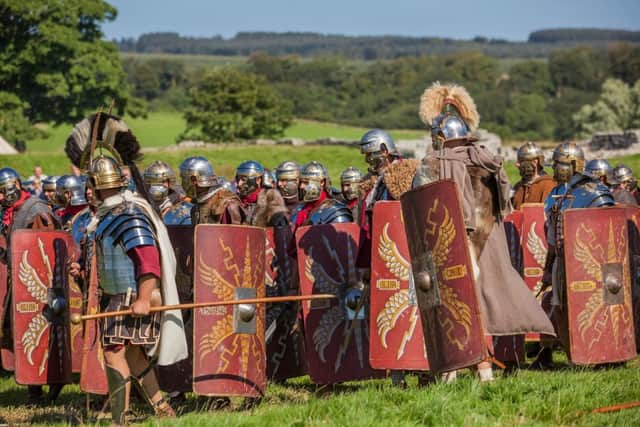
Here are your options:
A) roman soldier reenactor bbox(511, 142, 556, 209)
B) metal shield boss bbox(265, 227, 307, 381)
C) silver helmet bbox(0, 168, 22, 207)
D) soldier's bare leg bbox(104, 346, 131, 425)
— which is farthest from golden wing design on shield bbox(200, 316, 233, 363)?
roman soldier reenactor bbox(511, 142, 556, 209)

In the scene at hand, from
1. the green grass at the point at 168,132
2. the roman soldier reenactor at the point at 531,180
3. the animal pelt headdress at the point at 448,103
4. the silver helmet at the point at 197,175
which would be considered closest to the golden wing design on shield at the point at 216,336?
the animal pelt headdress at the point at 448,103

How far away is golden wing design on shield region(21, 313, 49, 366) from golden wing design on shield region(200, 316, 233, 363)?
1638 millimetres

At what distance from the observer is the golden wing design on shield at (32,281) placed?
341 inches

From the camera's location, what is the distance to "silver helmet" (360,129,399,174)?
8.71m

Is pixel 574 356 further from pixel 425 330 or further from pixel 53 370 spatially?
pixel 53 370

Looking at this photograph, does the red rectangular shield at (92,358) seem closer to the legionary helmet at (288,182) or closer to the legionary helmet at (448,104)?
the legionary helmet at (448,104)

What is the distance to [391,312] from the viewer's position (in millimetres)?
8016

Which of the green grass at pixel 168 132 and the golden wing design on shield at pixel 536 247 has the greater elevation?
the green grass at pixel 168 132

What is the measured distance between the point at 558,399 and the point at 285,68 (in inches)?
4245

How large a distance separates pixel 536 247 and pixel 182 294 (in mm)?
3251

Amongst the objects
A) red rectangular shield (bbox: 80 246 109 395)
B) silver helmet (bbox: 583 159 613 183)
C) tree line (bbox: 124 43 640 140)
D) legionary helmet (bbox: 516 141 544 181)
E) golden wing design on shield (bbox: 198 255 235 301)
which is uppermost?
tree line (bbox: 124 43 640 140)

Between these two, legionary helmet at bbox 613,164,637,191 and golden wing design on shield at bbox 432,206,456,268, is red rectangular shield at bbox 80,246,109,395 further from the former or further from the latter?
legionary helmet at bbox 613,164,637,191

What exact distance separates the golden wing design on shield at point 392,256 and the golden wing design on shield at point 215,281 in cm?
105

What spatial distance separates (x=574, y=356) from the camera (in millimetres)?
8578
